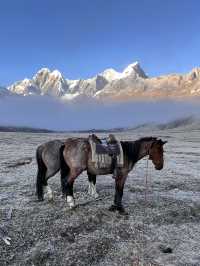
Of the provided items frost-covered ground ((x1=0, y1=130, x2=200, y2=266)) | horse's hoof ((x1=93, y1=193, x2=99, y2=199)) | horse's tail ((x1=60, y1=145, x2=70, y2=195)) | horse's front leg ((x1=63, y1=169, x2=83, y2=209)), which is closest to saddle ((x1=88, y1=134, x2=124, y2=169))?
horse's front leg ((x1=63, y1=169, x2=83, y2=209))

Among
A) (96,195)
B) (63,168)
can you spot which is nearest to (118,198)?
(96,195)

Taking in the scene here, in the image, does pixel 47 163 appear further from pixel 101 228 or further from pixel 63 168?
pixel 101 228

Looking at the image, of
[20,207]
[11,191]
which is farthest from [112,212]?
[11,191]

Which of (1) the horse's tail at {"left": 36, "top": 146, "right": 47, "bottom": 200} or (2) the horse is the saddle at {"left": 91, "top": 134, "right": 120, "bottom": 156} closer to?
(2) the horse

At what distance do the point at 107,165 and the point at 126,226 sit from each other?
268cm

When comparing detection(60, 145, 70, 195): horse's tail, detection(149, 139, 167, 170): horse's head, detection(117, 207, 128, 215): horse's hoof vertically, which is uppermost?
detection(149, 139, 167, 170): horse's head

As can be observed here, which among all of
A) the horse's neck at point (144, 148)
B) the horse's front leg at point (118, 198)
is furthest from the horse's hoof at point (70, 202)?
the horse's neck at point (144, 148)

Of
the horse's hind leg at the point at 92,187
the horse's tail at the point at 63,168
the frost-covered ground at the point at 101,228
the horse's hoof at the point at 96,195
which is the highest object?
the horse's tail at the point at 63,168

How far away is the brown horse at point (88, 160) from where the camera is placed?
17.0 meters

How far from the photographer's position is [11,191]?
2070 centimetres

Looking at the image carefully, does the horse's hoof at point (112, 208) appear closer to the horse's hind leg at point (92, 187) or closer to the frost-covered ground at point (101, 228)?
the frost-covered ground at point (101, 228)

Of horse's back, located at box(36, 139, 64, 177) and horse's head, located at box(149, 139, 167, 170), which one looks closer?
horse's back, located at box(36, 139, 64, 177)

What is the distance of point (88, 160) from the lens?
1714 cm

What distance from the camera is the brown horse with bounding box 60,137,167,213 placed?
1705 cm
